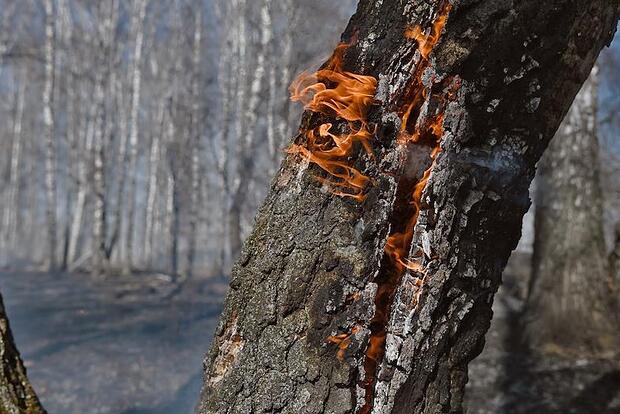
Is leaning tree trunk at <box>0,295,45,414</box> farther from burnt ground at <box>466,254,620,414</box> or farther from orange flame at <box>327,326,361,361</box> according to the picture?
burnt ground at <box>466,254,620,414</box>

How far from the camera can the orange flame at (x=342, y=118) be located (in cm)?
135

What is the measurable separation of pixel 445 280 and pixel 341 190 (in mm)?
337

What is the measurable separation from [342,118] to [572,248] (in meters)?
4.47

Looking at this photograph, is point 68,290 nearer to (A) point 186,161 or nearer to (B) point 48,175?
(B) point 48,175

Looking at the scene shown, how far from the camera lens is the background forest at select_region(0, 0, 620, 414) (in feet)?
18.1

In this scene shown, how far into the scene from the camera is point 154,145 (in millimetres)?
19078

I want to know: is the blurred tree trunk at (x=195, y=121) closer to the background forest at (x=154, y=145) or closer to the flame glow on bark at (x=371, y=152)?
the background forest at (x=154, y=145)

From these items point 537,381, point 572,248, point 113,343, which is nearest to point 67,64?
point 113,343

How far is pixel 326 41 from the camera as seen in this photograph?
1336cm

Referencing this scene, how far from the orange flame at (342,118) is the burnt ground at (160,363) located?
136 inches

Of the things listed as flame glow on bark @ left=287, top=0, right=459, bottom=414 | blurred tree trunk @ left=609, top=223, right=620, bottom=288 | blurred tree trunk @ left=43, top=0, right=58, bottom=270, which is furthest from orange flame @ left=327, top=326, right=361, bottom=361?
blurred tree trunk @ left=43, top=0, right=58, bottom=270

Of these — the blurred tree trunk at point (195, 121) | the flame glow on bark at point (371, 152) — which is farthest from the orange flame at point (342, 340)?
the blurred tree trunk at point (195, 121)

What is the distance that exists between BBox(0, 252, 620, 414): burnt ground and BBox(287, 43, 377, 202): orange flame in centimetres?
345

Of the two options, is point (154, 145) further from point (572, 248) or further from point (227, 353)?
point (227, 353)
